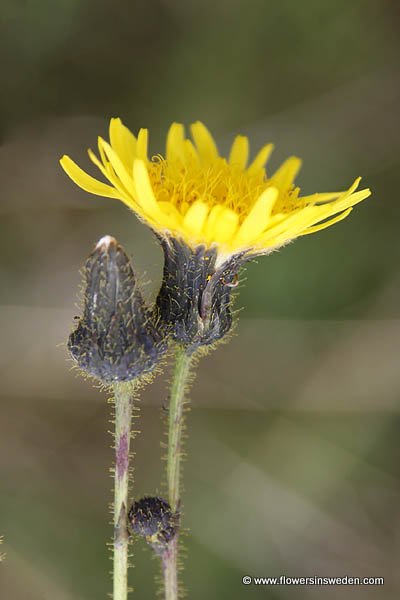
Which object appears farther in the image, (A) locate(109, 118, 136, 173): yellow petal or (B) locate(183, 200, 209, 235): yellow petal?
(A) locate(109, 118, 136, 173): yellow petal

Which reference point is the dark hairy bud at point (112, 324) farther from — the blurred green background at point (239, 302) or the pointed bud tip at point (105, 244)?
the blurred green background at point (239, 302)

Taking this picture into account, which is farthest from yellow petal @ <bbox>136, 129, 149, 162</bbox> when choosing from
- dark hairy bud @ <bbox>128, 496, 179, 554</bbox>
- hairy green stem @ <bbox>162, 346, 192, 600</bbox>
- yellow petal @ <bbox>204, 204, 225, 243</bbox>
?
dark hairy bud @ <bbox>128, 496, 179, 554</bbox>

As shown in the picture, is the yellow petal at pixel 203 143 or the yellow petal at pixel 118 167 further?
the yellow petal at pixel 203 143

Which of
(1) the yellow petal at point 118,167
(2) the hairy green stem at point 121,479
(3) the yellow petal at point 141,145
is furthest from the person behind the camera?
(3) the yellow petal at point 141,145

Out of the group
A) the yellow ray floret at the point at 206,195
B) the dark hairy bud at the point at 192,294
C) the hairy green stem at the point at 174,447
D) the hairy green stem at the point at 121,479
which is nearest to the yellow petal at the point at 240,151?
the yellow ray floret at the point at 206,195

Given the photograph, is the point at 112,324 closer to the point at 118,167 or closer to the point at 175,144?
the point at 118,167

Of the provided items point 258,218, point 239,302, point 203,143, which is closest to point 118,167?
point 258,218

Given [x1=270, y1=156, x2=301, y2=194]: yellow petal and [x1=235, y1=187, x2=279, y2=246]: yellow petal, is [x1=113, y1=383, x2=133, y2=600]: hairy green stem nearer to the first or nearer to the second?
[x1=235, y1=187, x2=279, y2=246]: yellow petal
